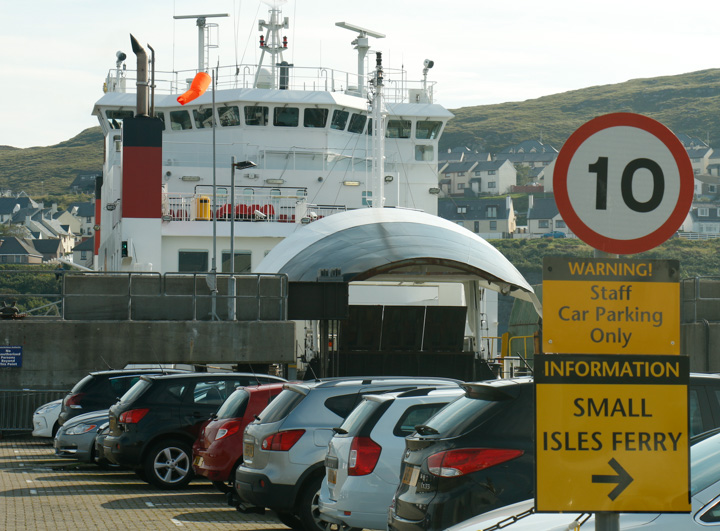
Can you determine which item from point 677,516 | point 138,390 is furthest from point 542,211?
point 677,516

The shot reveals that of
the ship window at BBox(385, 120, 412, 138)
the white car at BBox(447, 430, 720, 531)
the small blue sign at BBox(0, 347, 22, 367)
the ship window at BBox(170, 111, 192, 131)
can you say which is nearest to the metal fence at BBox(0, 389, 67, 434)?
the small blue sign at BBox(0, 347, 22, 367)

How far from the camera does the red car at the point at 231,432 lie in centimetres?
1242

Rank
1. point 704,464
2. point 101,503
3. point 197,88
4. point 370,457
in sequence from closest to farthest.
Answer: point 704,464
point 370,457
point 101,503
point 197,88

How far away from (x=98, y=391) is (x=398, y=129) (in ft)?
82.0

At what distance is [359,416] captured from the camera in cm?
953

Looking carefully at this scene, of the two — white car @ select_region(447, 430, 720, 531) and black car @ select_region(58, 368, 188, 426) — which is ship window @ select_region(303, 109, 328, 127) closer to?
black car @ select_region(58, 368, 188, 426)

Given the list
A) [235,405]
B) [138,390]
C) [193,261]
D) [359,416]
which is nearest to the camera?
[359,416]

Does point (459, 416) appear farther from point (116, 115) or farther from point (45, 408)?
point (116, 115)

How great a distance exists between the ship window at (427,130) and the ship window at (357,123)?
2219 mm

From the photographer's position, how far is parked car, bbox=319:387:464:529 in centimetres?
905

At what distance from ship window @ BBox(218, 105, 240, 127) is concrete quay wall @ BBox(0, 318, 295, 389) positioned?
63.2ft

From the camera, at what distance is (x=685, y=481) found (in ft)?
13.5

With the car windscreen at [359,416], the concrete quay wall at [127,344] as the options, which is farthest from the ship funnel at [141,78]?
the car windscreen at [359,416]

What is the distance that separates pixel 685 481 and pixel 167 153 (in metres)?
35.8
